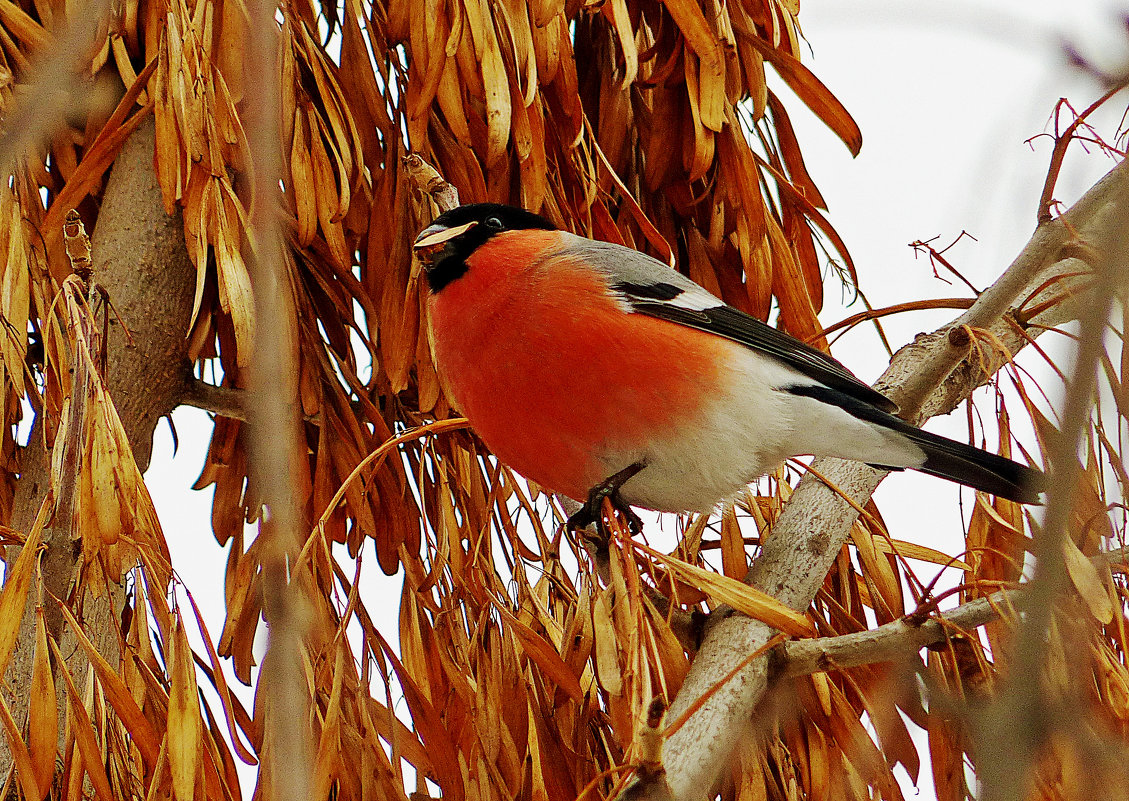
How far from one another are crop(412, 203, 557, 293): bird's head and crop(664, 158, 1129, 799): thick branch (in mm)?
497

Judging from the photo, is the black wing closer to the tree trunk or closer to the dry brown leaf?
the tree trunk

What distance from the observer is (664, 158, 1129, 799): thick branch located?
1159 millimetres

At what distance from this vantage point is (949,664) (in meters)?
1.33

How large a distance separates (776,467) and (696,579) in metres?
0.42

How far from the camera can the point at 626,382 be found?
55.3 inches

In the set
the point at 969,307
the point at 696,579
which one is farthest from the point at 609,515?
the point at 969,307

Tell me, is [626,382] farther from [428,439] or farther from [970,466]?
[970,466]

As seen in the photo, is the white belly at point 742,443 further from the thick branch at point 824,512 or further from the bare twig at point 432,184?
the bare twig at point 432,184

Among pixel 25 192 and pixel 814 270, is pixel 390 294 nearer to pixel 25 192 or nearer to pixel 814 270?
pixel 25 192

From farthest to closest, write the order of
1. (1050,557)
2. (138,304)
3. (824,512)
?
(138,304)
(824,512)
(1050,557)

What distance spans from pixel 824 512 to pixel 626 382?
276 mm

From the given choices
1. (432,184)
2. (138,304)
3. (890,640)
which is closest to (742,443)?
(890,640)

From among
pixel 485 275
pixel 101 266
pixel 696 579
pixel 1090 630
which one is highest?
pixel 101 266

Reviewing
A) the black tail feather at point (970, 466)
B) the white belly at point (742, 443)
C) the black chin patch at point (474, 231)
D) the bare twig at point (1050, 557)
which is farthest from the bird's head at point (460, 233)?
the bare twig at point (1050, 557)
